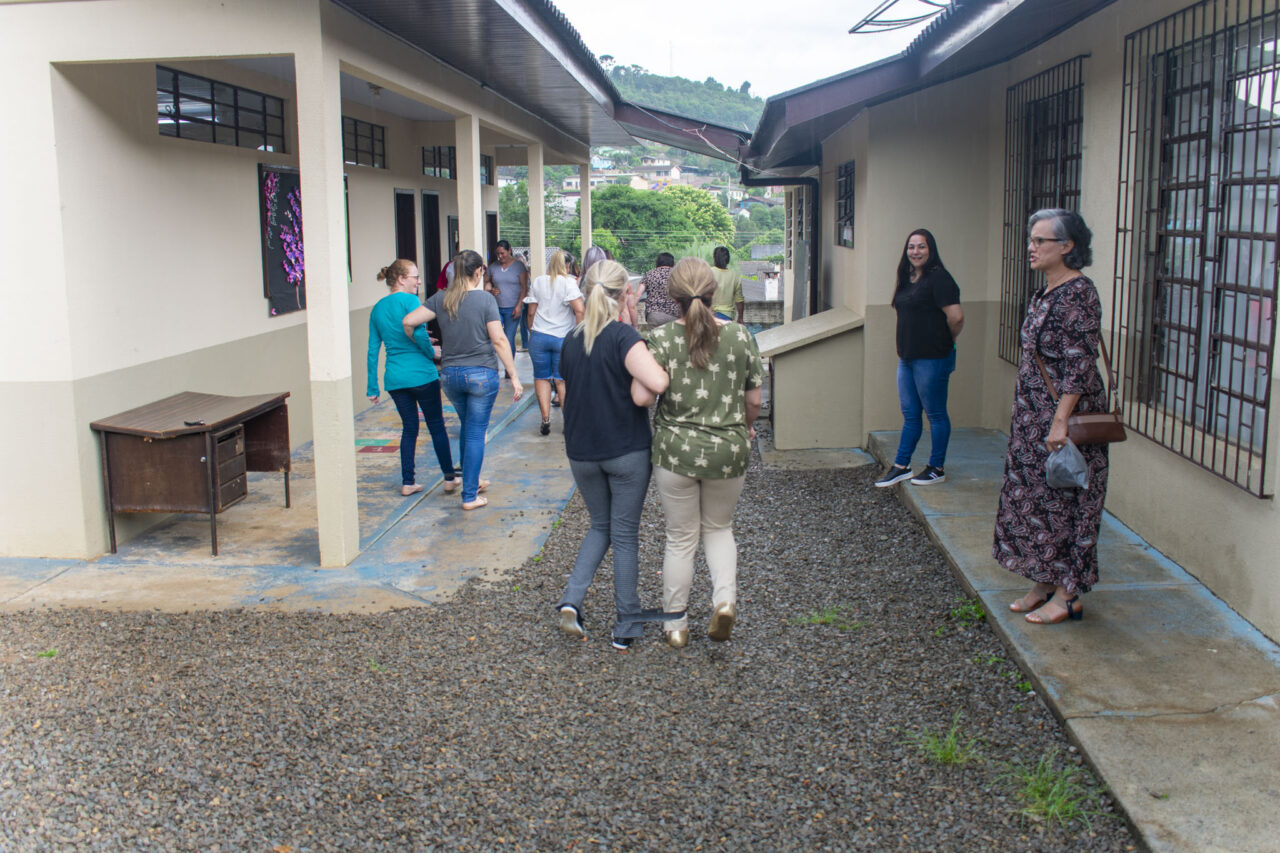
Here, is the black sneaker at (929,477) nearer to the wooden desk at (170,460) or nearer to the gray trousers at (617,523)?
the gray trousers at (617,523)

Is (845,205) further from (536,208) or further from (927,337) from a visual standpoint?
(927,337)

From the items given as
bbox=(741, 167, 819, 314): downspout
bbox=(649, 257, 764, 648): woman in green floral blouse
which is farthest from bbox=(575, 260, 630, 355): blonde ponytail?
bbox=(741, 167, 819, 314): downspout

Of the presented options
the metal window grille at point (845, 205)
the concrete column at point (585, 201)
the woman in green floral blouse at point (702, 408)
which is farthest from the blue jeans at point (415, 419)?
the concrete column at point (585, 201)

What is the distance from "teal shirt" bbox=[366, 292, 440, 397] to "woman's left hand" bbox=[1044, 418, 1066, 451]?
401 cm

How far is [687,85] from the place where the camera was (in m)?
109

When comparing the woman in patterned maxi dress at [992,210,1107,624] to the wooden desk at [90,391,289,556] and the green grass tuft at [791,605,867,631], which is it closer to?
the green grass tuft at [791,605,867,631]

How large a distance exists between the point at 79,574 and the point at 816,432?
5.31m

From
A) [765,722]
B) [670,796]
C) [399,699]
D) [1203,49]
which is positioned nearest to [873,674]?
[765,722]

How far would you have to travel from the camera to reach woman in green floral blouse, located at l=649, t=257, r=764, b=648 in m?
4.38

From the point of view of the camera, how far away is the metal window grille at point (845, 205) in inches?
401

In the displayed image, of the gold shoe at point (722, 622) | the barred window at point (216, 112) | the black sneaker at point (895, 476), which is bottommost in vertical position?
the gold shoe at point (722, 622)

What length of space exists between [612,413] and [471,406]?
259 cm

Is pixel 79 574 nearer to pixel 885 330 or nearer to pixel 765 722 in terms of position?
pixel 765 722

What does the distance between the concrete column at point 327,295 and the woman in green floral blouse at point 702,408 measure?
2.08 meters
